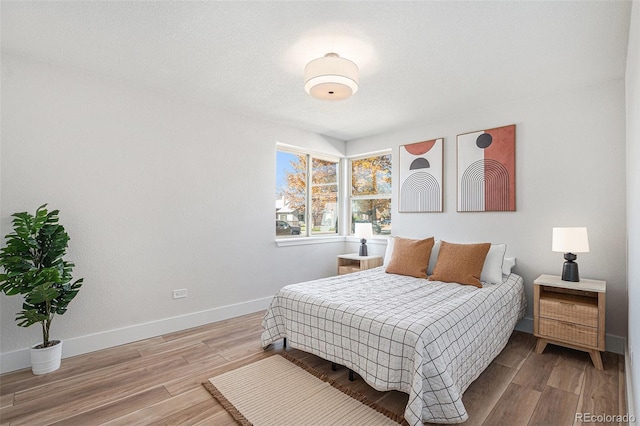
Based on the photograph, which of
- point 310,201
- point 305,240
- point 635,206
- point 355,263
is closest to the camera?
point 635,206

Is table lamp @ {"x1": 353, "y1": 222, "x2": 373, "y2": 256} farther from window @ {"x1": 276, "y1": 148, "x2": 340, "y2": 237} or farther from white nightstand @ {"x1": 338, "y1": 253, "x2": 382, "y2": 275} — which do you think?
window @ {"x1": 276, "y1": 148, "x2": 340, "y2": 237}

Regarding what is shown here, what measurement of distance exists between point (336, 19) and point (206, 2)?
2.59 ft

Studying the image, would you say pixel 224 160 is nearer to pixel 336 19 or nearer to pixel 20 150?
pixel 20 150

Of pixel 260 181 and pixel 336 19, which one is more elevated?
pixel 336 19

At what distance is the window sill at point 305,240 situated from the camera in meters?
4.20

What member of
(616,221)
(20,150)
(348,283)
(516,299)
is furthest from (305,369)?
(616,221)

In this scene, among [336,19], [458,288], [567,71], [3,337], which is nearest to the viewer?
[336,19]

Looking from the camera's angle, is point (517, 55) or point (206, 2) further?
point (517, 55)

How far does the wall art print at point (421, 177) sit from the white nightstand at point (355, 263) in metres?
0.81

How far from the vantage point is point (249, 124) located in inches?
151

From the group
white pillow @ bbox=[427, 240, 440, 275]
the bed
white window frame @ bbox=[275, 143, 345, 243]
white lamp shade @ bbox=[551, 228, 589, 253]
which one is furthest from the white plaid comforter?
white window frame @ bbox=[275, 143, 345, 243]

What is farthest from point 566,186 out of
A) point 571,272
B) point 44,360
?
point 44,360

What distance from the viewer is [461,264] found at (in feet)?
9.96

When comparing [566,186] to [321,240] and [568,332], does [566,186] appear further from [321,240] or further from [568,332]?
[321,240]
